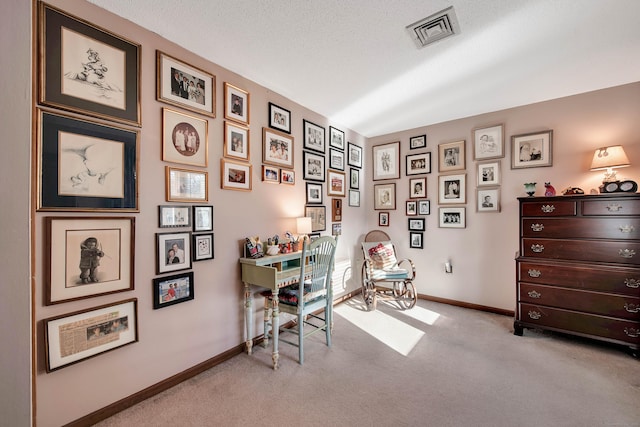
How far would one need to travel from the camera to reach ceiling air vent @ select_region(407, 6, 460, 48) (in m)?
1.83

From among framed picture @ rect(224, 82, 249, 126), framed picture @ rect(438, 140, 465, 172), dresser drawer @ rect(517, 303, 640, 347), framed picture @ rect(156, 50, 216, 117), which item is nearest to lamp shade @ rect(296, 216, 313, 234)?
framed picture @ rect(224, 82, 249, 126)

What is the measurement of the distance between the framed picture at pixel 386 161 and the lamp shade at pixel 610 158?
7.28 feet

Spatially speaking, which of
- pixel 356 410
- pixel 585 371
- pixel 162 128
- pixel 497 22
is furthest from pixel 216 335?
pixel 497 22

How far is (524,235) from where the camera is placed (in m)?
2.90

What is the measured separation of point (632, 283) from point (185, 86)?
13.8 ft

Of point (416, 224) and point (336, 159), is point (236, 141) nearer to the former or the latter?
point (336, 159)

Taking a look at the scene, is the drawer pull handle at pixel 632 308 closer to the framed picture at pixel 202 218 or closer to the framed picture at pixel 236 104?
the framed picture at pixel 202 218

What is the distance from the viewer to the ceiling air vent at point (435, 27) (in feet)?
6.02

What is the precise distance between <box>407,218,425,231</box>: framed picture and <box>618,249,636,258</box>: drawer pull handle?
2013mm

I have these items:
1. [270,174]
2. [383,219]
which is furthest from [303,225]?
[383,219]

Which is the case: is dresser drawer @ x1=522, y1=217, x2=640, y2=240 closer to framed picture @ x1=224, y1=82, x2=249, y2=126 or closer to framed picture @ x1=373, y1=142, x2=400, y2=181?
framed picture @ x1=373, y1=142, x2=400, y2=181

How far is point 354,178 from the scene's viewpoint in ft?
14.4

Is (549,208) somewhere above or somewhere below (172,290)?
above

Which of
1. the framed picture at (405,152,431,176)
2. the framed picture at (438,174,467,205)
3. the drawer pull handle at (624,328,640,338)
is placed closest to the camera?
the drawer pull handle at (624,328,640,338)
